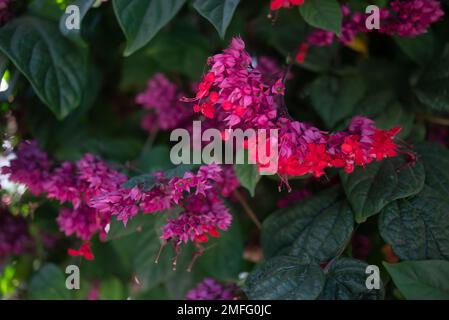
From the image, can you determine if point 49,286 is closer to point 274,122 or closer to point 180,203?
point 180,203

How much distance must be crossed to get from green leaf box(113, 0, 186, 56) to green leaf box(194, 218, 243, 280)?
0.41 metres

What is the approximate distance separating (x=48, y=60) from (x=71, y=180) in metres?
0.24

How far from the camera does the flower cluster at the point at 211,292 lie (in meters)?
0.91

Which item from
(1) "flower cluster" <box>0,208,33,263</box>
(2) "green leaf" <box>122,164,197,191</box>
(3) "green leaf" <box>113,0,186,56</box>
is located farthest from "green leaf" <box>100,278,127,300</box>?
(3) "green leaf" <box>113,0,186,56</box>

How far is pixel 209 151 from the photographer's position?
892 mm

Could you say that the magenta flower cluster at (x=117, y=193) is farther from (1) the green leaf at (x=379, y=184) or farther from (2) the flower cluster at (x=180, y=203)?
(1) the green leaf at (x=379, y=184)

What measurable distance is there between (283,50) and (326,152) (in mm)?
429

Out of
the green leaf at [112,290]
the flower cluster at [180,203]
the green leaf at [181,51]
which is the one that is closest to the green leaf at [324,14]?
the flower cluster at [180,203]

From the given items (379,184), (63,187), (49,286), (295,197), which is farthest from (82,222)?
(379,184)

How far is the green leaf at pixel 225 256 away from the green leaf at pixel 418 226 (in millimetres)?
330

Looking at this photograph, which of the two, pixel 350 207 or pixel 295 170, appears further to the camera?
pixel 350 207

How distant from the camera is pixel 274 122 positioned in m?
0.75

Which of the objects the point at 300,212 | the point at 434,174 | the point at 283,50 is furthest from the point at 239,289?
the point at 283,50
